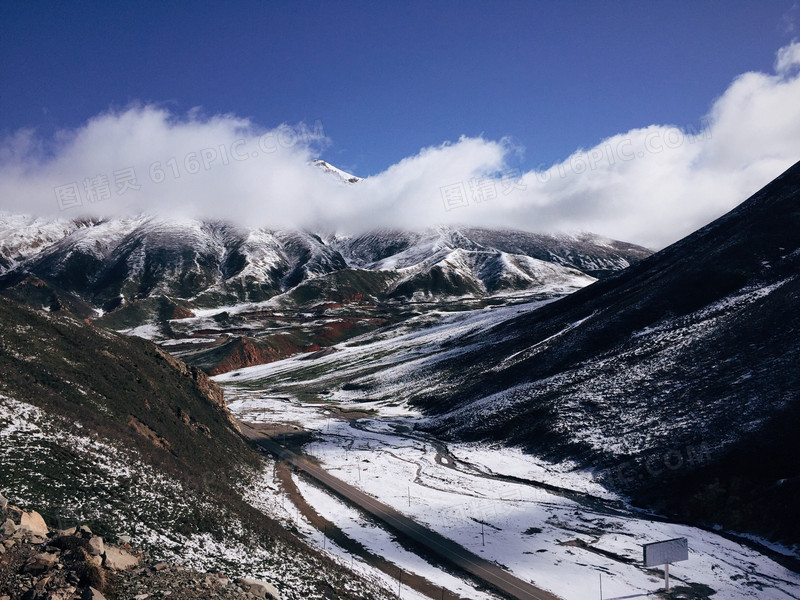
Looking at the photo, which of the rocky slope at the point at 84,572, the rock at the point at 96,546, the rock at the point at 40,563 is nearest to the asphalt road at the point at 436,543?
the rocky slope at the point at 84,572

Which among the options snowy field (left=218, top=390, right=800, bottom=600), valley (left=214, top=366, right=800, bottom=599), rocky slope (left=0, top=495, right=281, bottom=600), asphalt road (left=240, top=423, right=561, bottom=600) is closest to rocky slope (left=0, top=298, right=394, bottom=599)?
rocky slope (left=0, top=495, right=281, bottom=600)

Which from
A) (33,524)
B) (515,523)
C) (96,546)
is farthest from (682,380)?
(33,524)

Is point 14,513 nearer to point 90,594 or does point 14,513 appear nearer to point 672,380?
point 90,594

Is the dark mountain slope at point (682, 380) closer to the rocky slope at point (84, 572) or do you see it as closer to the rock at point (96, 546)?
the rocky slope at point (84, 572)

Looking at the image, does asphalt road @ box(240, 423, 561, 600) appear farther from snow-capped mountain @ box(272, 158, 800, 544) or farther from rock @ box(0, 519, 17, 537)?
Result: rock @ box(0, 519, 17, 537)

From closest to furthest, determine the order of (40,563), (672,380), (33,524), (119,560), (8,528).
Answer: (40,563)
(8,528)
(33,524)
(119,560)
(672,380)

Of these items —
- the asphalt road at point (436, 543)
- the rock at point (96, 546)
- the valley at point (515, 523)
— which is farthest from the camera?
the valley at point (515, 523)

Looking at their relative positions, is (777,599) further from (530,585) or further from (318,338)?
(318,338)
